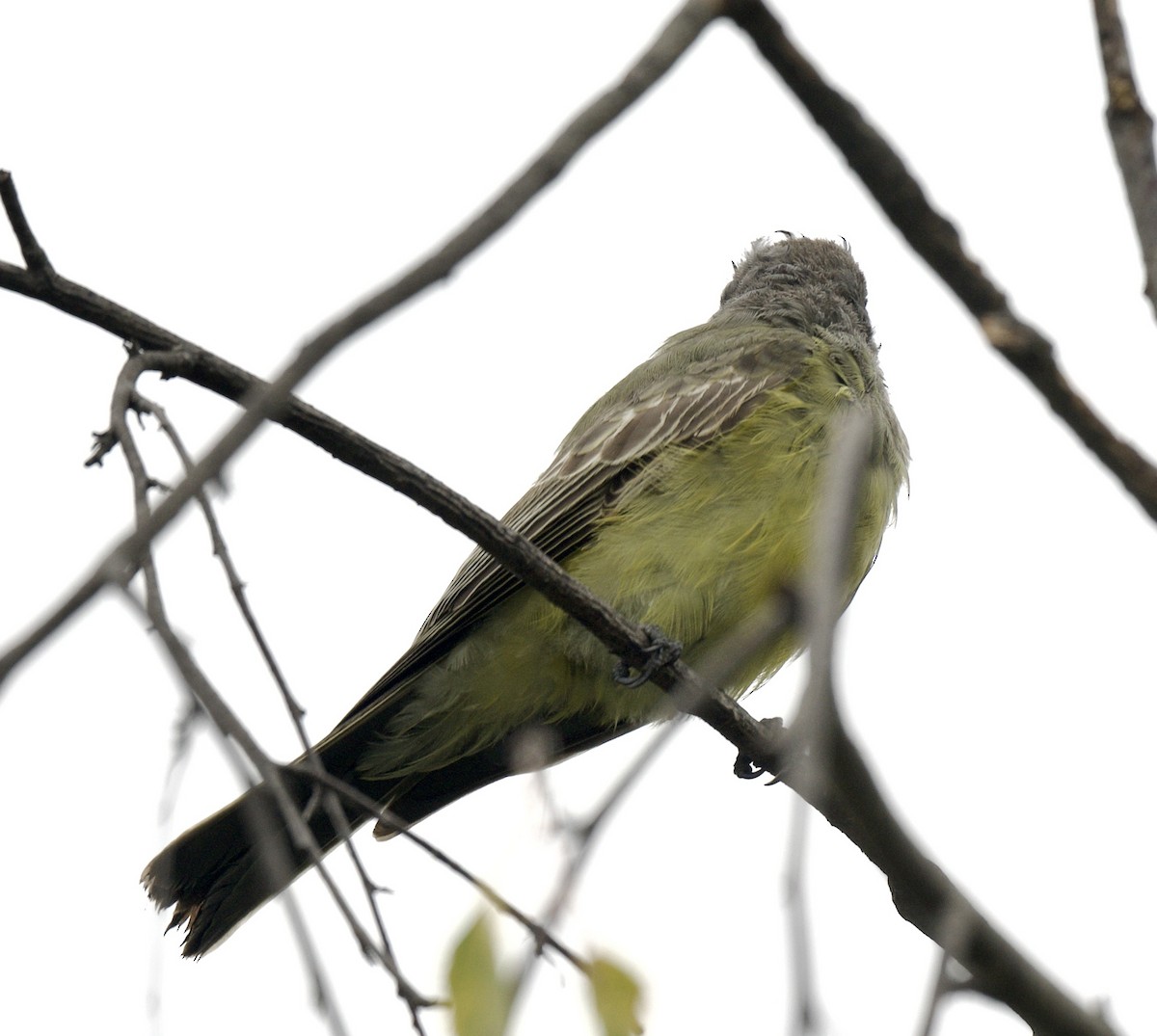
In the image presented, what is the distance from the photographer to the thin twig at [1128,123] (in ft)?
8.73

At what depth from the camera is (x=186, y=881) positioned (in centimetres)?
643

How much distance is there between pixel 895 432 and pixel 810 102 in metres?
5.49

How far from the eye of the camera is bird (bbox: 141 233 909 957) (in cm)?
667

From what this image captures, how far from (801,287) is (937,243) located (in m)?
7.17

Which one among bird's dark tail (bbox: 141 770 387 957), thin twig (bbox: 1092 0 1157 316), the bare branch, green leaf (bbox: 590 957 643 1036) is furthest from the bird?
green leaf (bbox: 590 957 643 1036)

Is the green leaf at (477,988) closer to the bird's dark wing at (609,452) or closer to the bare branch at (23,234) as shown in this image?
the bare branch at (23,234)

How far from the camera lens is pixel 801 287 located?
9.48 m

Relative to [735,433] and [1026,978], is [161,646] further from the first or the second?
[735,433]

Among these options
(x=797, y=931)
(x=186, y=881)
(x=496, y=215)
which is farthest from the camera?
(x=186, y=881)

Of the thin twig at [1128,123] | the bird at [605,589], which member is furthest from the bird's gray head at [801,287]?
the thin twig at [1128,123]

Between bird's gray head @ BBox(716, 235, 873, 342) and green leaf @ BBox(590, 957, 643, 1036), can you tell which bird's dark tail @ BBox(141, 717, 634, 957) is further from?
green leaf @ BBox(590, 957, 643, 1036)

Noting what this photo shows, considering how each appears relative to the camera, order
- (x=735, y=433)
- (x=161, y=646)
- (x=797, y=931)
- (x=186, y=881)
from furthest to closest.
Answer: (x=735, y=433) → (x=186, y=881) → (x=161, y=646) → (x=797, y=931)

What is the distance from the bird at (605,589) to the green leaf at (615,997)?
4107 millimetres

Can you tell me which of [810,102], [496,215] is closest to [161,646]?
[496,215]
